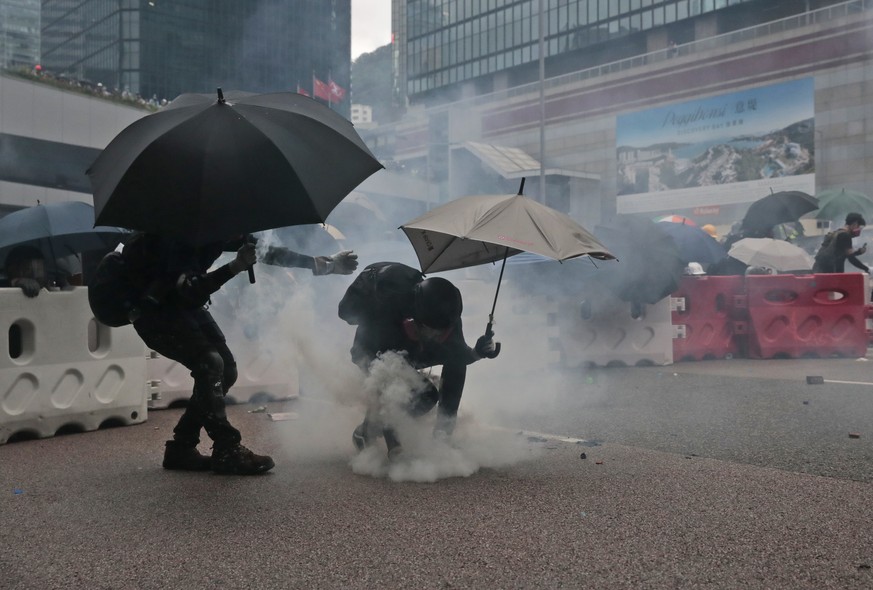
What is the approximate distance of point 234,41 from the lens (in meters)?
14.7

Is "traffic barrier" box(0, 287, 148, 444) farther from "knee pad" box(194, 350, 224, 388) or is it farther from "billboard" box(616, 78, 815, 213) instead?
"billboard" box(616, 78, 815, 213)

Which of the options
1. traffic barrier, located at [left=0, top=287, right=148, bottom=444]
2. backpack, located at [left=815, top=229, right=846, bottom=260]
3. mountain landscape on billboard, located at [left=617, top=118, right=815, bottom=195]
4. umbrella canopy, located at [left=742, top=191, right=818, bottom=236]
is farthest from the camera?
mountain landscape on billboard, located at [left=617, top=118, right=815, bottom=195]

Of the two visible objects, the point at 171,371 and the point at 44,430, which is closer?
the point at 44,430

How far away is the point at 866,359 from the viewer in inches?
368

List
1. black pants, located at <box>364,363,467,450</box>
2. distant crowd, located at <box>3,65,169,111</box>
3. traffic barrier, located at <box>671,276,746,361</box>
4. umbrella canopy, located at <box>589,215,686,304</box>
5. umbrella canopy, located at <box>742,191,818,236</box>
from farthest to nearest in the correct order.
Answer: distant crowd, located at <box>3,65,169,111</box>, umbrella canopy, located at <box>742,191,818,236</box>, traffic barrier, located at <box>671,276,746,361</box>, umbrella canopy, located at <box>589,215,686,304</box>, black pants, located at <box>364,363,467,450</box>

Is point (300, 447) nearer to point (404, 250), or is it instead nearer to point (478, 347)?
point (478, 347)

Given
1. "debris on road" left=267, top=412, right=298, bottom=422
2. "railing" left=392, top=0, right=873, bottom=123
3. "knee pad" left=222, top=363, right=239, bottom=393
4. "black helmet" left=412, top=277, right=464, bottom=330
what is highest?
"railing" left=392, top=0, right=873, bottom=123

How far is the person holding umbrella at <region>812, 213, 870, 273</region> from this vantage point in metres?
10.5

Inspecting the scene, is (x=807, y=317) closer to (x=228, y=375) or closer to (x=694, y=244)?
(x=694, y=244)

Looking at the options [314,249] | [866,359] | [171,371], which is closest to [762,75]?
[866,359]

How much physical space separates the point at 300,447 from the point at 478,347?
133 cm

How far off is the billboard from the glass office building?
6.42 meters

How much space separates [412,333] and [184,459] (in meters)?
1.33

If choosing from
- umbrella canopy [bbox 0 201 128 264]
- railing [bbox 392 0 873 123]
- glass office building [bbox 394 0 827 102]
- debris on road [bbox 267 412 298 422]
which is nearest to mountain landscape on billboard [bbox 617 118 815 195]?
railing [bbox 392 0 873 123]
